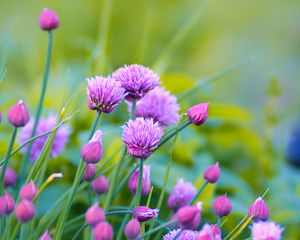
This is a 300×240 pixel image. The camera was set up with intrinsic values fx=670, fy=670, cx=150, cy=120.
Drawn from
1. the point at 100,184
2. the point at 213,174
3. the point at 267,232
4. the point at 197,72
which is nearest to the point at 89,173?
the point at 100,184

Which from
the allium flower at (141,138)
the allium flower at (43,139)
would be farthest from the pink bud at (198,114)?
the allium flower at (43,139)

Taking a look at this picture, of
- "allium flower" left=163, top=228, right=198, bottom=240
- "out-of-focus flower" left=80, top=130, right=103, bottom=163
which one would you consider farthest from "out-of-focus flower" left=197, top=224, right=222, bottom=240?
"out-of-focus flower" left=80, top=130, right=103, bottom=163

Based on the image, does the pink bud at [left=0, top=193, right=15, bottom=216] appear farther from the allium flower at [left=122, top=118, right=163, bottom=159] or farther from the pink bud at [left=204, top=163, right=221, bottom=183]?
the pink bud at [left=204, top=163, right=221, bottom=183]

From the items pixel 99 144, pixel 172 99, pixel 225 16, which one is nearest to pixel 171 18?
pixel 225 16

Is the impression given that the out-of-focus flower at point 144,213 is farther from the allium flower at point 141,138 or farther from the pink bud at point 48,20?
the pink bud at point 48,20

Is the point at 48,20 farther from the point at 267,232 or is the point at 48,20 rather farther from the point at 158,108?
the point at 267,232
